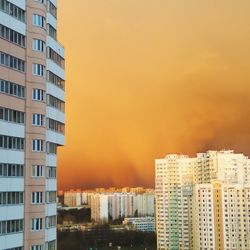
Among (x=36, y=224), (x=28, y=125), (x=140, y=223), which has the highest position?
(x=28, y=125)

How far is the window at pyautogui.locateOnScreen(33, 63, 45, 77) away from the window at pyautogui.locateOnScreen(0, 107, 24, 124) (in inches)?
37.8

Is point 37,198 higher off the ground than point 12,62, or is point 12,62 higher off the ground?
point 12,62

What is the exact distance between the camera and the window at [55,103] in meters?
11.1

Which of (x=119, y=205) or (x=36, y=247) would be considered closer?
(x=36, y=247)

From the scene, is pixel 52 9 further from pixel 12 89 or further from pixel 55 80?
pixel 12 89

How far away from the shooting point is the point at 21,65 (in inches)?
408

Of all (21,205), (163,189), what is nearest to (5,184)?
(21,205)

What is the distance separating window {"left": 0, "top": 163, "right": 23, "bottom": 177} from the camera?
31.3ft

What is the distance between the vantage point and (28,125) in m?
10.4

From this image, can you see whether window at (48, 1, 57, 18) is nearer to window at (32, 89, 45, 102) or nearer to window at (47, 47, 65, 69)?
window at (47, 47, 65, 69)

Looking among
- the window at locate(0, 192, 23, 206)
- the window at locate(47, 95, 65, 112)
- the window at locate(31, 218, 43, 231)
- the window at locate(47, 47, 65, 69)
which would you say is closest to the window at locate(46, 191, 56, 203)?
the window at locate(31, 218, 43, 231)

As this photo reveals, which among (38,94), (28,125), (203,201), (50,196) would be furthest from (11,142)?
(203,201)

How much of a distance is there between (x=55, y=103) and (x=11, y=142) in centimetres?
187

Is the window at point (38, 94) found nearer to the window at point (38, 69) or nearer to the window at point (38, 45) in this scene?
the window at point (38, 69)
